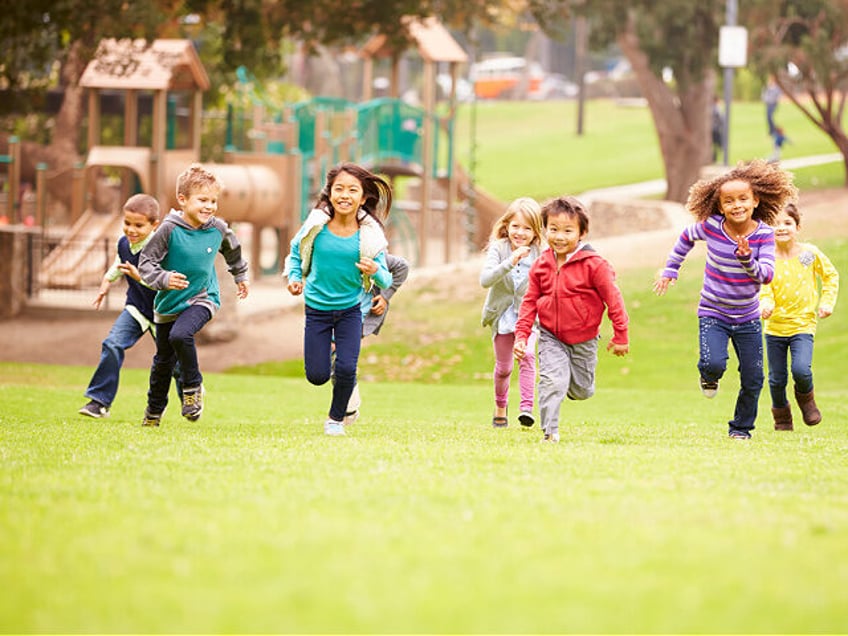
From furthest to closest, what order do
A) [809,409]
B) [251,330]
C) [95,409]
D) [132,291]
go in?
[251,330] → [809,409] → [95,409] → [132,291]

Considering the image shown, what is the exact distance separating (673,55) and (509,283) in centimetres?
2262

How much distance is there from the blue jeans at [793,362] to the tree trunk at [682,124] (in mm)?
23289

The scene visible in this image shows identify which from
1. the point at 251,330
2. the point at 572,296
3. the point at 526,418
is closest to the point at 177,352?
the point at 526,418

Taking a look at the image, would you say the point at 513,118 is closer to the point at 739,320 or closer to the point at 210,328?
the point at 210,328

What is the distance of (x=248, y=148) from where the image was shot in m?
30.7

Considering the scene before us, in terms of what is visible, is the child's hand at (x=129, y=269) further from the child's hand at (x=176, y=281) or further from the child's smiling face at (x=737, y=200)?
the child's smiling face at (x=737, y=200)

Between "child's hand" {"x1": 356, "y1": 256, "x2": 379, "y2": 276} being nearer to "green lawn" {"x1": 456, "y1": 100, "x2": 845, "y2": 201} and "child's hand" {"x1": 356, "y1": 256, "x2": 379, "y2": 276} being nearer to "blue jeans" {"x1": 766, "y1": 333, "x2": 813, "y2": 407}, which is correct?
"blue jeans" {"x1": 766, "y1": 333, "x2": 813, "y2": 407}

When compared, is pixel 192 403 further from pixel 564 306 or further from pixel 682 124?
pixel 682 124

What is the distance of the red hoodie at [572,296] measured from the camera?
891 cm

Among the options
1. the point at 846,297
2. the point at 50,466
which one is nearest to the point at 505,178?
the point at 846,297

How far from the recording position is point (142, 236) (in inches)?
400

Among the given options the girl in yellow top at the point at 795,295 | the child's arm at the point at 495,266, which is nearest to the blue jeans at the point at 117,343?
the child's arm at the point at 495,266

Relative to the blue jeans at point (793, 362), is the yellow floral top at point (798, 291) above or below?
above

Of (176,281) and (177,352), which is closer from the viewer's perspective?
(176,281)
